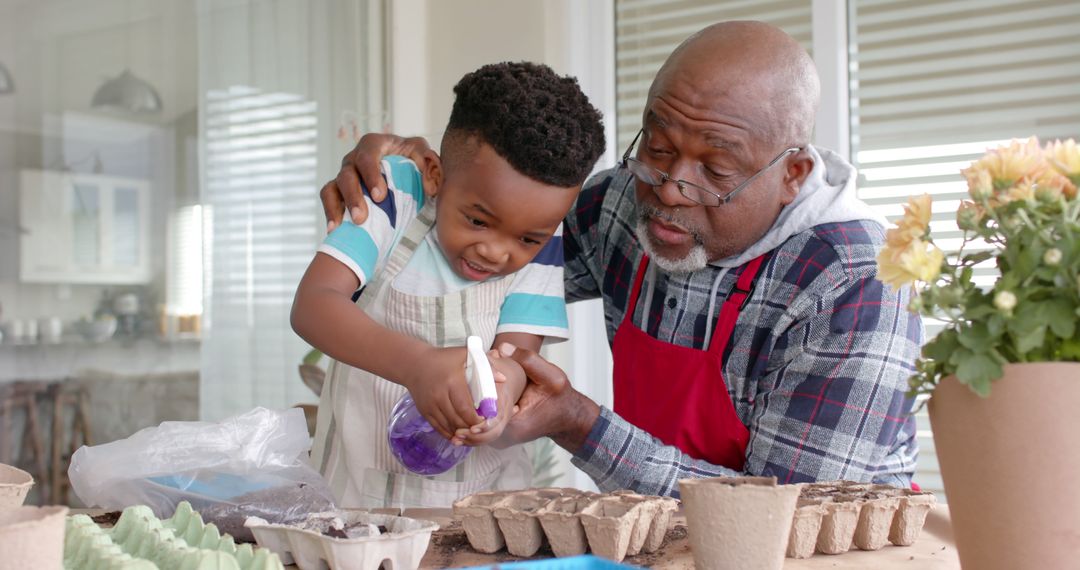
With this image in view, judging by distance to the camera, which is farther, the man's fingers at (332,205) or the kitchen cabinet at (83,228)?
the kitchen cabinet at (83,228)

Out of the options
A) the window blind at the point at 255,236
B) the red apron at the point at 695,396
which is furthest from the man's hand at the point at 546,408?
the window blind at the point at 255,236

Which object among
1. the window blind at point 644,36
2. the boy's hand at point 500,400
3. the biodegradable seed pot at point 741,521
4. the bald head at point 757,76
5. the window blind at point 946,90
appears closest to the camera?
the biodegradable seed pot at point 741,521

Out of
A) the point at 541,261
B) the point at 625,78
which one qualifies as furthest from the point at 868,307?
the point at 625,78

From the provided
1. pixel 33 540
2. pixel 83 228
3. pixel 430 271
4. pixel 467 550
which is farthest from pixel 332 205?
pixel 83 228

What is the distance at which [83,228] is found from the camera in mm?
2855

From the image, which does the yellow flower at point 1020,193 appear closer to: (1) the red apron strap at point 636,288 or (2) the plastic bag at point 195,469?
(2) the plastic bag at point 195,469

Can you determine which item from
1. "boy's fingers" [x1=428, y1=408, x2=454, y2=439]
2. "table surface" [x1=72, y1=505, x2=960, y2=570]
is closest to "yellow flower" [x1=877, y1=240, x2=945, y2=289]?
"table surface" [x1=72, y1=505, x2=960, y2=570]

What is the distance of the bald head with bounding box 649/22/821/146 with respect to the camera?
1681 mm

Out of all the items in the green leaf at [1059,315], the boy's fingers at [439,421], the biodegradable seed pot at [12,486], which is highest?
the green leaf at [1059,315]

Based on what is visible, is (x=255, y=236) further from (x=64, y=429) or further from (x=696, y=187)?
(x=696, y=187)

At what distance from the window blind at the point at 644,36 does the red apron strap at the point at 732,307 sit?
7.36 feet

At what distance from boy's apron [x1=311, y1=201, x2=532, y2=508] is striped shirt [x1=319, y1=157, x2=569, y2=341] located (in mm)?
14

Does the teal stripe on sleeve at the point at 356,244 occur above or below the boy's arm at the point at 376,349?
above

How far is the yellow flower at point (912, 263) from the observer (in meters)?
0.80
